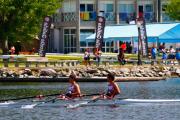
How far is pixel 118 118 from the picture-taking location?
1486 inches

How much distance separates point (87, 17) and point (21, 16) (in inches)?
1254

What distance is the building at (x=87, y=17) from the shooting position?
11075 centimetres

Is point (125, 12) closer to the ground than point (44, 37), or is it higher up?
higher up

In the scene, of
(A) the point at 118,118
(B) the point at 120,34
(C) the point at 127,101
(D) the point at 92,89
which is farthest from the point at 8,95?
(B) the point at 120,34

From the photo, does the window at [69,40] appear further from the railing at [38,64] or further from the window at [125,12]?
the railing at [38,64]

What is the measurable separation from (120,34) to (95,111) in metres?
43.8

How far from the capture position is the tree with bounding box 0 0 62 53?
79.2m

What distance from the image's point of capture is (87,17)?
111000mm

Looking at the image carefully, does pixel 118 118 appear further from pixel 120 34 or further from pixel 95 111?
pixel 120 34

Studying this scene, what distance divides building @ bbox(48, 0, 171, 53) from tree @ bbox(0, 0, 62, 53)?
92.9 ft

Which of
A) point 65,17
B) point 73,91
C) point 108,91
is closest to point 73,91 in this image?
point 73,91

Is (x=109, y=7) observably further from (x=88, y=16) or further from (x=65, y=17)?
(x=65, y=17)

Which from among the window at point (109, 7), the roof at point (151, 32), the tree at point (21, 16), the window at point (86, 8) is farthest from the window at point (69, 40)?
the tree at point (21, 16)

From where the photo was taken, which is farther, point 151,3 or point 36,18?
point 151,3
